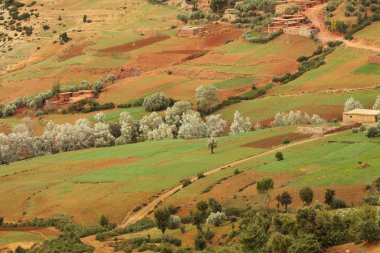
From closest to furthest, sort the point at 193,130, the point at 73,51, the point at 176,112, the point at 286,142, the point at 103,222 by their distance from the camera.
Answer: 1. the point at 103,222
2. the point at 286,142
3. the point at 193,130
4. the point at 176,112
5. the point at 73,51

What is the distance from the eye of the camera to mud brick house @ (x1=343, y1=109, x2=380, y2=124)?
3759 inches

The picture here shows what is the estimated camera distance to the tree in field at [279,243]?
175 feet

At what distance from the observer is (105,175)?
9050 centimetres

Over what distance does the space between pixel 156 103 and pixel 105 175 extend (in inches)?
1406

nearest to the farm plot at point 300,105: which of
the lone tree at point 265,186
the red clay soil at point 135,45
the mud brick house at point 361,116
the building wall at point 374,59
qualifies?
the mud brick house at point 361,116

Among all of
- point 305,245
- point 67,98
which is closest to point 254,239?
point 305,245

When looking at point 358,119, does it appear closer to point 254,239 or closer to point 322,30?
point 254,239

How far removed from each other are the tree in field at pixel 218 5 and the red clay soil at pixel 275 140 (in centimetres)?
8283

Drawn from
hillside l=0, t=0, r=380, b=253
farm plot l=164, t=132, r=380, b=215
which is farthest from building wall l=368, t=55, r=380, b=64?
farm plot l=164, t=132, r=380, b=215

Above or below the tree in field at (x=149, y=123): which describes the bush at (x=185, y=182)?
above

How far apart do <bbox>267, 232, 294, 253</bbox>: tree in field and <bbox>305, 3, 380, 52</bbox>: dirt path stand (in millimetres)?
80401

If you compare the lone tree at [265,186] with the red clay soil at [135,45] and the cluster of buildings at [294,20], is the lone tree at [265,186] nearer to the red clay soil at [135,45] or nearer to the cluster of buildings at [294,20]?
the cluster of buildings at [294,20]

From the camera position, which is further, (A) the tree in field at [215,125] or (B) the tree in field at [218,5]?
(B) the tree in field at [218,5]

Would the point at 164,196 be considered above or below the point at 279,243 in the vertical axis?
below
